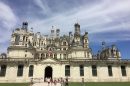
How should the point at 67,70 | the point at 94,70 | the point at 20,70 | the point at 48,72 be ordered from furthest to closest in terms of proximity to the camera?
the point at 48,72 → the point at 94,70 → the point at 67,70 → the point at 20,70

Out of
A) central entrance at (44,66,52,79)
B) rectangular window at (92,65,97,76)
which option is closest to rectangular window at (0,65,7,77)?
central entrance at (44,66,52,79)

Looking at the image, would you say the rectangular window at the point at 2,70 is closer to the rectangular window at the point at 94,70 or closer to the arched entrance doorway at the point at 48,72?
the arched entrance doorway at the point at 48,72

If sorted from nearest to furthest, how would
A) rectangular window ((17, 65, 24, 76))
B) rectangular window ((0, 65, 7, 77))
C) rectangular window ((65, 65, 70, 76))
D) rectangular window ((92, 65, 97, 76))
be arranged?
1. rectangular window ((0, 65, 7, 77))
2. rectangular window ((17, 65, 24, 76))
3. rectangular window ((65, 65, 70, 76))
4. rectangular window ((92, 65, 97, 76))

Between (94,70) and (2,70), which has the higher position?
(2,70)

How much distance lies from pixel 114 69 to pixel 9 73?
3478cm

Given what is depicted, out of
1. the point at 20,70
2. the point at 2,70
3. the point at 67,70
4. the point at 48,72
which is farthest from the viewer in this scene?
the point at 48,72

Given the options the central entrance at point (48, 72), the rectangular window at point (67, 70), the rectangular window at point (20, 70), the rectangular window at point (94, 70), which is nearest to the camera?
the rectangular window at point (20, 70)

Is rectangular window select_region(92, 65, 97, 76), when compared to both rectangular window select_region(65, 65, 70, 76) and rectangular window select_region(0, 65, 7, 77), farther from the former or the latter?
rectangular window select_region(0, 65, 7, 77)

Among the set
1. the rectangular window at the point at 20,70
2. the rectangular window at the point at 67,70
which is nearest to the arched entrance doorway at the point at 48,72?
the rectangular window at the point at 67,70

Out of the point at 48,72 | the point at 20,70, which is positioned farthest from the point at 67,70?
the point at 20,70

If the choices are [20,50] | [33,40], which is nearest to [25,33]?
[33,40]

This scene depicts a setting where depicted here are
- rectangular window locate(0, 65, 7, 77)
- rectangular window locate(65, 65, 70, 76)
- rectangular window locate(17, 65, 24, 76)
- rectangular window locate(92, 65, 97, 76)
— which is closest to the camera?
rectangular window locate(0, 65, 7, 77)

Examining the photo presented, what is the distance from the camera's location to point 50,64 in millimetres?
63906

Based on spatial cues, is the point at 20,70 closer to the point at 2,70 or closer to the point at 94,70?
the point at 2,70
